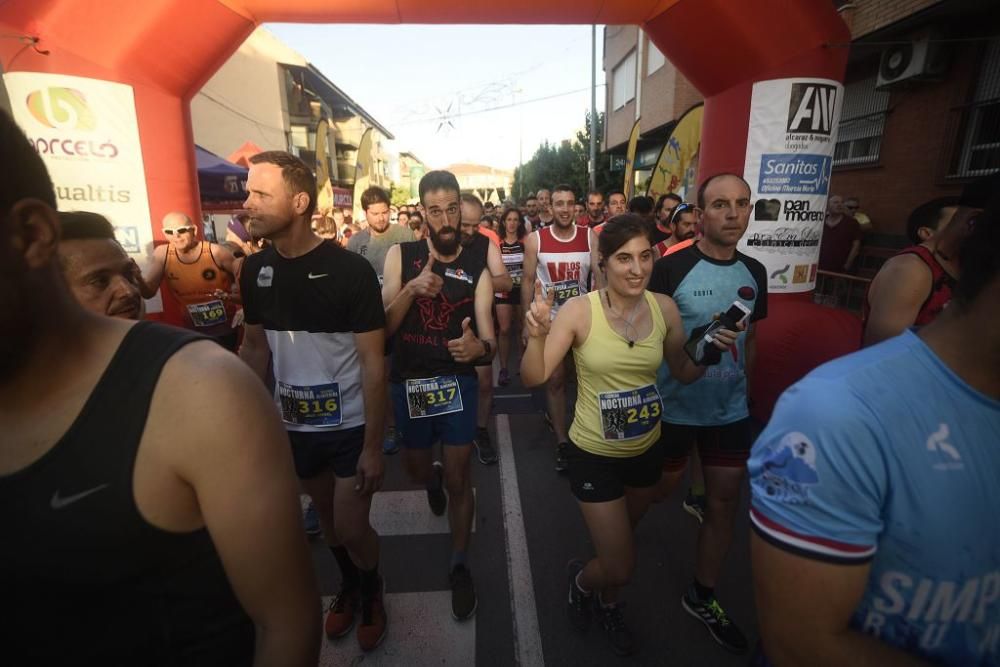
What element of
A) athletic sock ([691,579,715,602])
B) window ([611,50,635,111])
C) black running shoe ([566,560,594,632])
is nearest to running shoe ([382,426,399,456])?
black running shoe ([566,560,594,632])

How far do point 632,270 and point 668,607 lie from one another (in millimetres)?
1853

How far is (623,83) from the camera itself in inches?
905

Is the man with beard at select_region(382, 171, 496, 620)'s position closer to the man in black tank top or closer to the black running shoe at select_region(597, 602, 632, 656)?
the black running shoe at select_region(597, 602, 632, 656)

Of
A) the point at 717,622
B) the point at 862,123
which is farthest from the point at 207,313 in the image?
the point at 862,123

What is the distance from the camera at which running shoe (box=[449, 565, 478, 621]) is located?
2.63 metres

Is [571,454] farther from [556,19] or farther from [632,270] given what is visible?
[556,19]

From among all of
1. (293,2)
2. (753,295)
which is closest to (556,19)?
(293,2)

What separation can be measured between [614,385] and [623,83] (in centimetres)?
2439

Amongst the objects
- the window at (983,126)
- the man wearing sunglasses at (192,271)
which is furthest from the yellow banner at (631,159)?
the man wearing sunglasses at (192,271)

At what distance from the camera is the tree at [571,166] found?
2670cm

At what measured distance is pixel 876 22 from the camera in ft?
25.0

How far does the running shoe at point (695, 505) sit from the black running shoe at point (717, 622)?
35.9 inches

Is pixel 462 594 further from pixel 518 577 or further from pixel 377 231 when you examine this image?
pixel 377 231

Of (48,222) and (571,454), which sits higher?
(48,222)
